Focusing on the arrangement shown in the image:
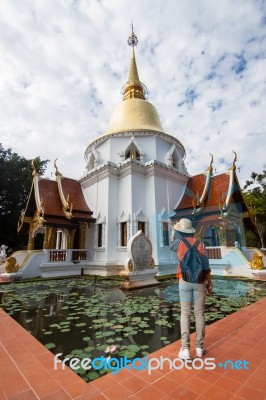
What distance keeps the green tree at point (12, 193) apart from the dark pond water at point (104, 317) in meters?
16.6

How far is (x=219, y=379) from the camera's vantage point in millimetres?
2324

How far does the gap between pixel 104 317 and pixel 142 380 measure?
8.18 feet

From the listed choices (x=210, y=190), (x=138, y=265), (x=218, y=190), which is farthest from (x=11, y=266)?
(x=218, y=190)

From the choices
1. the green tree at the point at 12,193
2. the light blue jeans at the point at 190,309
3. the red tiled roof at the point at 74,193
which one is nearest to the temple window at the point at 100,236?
the red tiled roof at the point at 74,193

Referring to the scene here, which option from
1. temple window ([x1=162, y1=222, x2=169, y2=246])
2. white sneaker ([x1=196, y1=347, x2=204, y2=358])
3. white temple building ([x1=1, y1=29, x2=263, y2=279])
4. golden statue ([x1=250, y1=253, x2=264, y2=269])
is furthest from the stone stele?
white sneaker ([x1=196, y1=347, x2=204, y2=358])

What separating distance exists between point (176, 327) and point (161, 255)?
8.23 m

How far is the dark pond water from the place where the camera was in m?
3.28

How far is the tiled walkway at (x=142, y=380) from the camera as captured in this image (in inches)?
83.2

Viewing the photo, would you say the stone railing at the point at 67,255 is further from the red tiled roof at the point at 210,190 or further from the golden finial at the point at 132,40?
the golden finial at the point at 132,40

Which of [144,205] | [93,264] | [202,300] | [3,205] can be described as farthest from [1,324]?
[3,205]

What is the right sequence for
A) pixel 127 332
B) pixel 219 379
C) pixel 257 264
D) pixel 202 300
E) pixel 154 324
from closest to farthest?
1. pixel 219 379
2. pixel 202 300
3. pixel 127 332
4. pixel 154 324
5. pixel 257 264

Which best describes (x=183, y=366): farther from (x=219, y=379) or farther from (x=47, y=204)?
(x=47, y=204)

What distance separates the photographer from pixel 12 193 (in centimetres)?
2278

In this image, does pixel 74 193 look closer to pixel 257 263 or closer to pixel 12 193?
pixel 257 263
